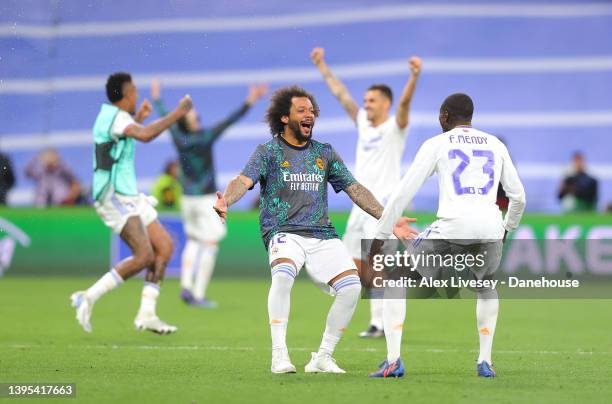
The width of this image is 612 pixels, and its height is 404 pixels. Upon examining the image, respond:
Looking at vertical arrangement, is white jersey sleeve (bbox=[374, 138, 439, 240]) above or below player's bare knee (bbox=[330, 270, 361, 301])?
above

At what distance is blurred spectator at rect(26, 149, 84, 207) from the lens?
68.7 feet

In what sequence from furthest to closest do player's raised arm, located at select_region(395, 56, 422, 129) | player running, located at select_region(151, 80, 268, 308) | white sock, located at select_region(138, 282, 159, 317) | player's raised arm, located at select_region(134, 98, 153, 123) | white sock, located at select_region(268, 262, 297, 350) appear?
player running, located at select_region(151, 80, 268, 308)
player's raised arm, located at select_region(134, 98, 153, 123)
white sock, located at select_region(138, 282, 159, 317)
player's raised arm, located at select_region(395, 56, 422, 129)
white sock, located at select_region(268, 262, 297, 350)

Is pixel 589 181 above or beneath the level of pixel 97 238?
above

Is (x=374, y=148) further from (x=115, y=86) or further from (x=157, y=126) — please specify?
(x=115, y=86)

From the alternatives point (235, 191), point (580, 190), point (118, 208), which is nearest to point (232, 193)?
point (235, 191)

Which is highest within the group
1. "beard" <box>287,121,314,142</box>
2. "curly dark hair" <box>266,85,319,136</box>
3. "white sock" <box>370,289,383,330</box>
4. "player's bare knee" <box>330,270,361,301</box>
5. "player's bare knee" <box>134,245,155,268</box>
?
"curly dark hair" <box>266,85,319,136</box>

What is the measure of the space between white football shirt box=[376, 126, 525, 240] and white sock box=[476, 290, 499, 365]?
468 millimetres

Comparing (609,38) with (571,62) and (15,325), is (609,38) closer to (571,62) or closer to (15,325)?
(571,62)

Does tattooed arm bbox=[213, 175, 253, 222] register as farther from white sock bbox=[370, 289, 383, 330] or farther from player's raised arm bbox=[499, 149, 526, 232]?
white sock bbox=[370, 289, 383, 330]

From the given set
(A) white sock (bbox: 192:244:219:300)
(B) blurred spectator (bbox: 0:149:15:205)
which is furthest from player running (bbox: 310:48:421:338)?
(B) blurred spectator (bbox: 0:149:15:205)

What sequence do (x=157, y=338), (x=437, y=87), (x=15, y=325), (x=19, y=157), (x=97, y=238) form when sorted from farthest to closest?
(x=437, y=87), (x=19, y=157), (x=97, y=238), (x=15, y=325), (x=157, y=338)

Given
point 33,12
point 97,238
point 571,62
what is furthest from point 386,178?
point 571,62

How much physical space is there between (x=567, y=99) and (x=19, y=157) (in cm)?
1190

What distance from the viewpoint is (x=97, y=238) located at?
19.4 meters
